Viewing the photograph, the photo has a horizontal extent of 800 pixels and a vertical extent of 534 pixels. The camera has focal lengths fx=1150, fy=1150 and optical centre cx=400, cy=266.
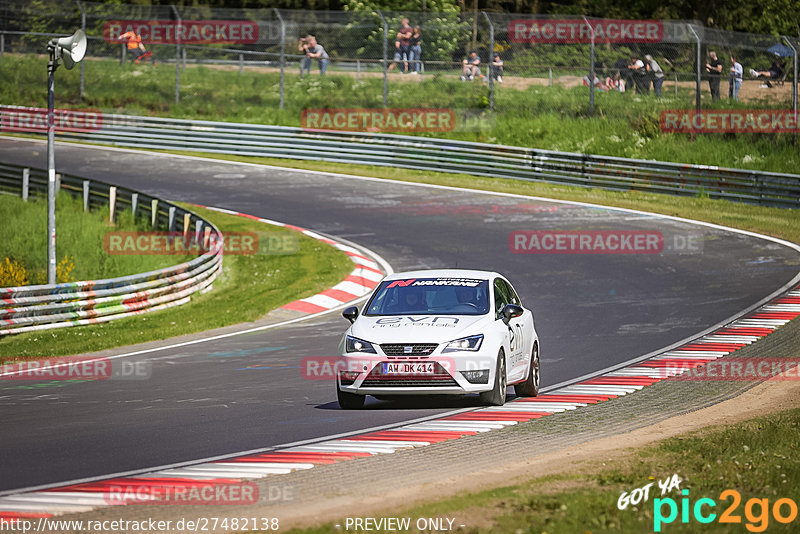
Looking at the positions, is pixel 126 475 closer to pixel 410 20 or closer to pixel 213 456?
pixel 213 456

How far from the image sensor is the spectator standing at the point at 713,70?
33938mm

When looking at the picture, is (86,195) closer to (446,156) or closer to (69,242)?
(69,242)

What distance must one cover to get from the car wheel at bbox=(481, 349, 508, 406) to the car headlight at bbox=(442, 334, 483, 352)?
11.6 inches

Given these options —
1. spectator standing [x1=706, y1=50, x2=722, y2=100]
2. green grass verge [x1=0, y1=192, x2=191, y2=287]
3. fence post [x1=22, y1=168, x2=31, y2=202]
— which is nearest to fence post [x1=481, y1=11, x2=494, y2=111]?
spectator standing [x1=706, y1=50, x2=722, y2=100]

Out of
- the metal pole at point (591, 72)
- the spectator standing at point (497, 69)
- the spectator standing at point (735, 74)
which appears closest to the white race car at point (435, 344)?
the spectator standing at point (735, 74)

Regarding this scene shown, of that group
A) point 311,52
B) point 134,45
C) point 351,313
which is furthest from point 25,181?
point 351,313

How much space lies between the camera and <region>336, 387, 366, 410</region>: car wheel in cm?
1227

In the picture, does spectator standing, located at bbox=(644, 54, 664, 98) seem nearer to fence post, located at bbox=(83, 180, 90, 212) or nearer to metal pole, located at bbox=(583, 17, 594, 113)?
metal pole, located at bbox=(583, 17, 594, 113)

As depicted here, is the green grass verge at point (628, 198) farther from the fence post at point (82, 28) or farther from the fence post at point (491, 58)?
the fence post at point (82, 28)

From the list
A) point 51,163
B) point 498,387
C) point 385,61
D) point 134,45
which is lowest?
point 498,387

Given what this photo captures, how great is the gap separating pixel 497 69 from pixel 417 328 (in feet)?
89.9

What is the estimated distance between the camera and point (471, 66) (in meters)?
38.8

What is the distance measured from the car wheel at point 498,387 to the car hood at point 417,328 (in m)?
0.41

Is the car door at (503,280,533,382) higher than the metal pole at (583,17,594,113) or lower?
lower
